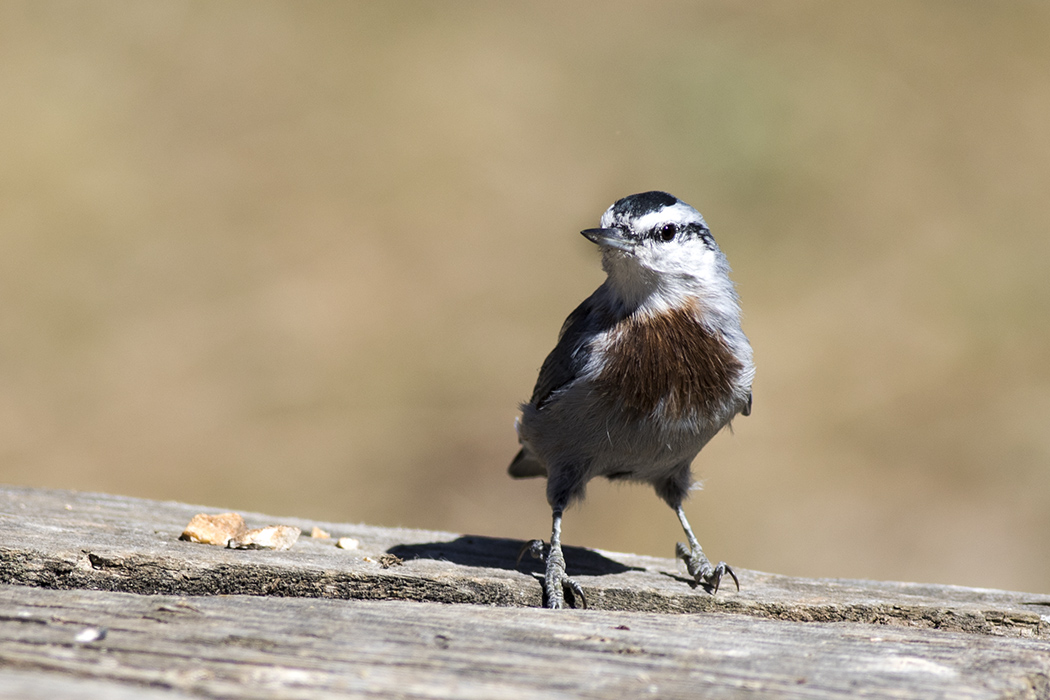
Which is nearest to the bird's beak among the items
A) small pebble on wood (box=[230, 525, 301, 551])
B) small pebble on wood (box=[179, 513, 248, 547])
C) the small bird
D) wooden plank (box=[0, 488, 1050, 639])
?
the small bird

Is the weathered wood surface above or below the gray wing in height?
below

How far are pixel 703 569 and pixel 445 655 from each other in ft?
6.73

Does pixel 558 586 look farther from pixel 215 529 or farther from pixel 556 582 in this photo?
pixel 215 529

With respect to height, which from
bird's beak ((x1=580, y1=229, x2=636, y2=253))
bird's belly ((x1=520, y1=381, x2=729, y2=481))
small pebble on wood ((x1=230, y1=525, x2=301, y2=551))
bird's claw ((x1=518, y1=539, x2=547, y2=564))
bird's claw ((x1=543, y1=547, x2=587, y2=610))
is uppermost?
bird's beak ((x1=580, y1=229, x2=636, y2=253))

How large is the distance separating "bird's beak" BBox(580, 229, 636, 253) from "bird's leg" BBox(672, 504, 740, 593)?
132 centimetres

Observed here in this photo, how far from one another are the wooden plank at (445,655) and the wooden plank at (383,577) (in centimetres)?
47

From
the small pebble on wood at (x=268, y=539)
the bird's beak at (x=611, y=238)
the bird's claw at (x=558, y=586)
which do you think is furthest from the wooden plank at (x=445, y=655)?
the bird's beak at (x=611, y=238)

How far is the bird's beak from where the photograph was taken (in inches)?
163

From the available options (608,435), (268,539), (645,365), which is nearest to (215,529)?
(268,539)

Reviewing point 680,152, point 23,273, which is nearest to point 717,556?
point 680,152

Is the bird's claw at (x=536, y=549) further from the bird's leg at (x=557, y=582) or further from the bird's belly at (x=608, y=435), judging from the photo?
the bird's belly at (x=608, y=435)

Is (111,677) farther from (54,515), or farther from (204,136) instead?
(204,136)

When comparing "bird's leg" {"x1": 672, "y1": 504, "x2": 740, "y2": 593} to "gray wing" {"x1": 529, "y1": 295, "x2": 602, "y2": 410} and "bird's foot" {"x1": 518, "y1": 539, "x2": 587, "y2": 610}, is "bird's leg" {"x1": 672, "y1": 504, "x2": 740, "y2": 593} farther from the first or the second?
"gray wing" {"x1": 529, "y1": 295, "x2": 602, "y2": 410}

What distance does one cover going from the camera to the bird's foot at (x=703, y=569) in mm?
3881
